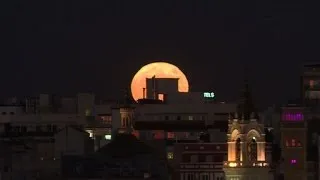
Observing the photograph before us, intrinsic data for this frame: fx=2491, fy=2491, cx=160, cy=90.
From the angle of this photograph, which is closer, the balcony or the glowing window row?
the balcony

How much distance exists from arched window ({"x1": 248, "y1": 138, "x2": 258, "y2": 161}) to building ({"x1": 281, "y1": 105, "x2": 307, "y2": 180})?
16.4 meters

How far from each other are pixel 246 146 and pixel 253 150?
1.01ft

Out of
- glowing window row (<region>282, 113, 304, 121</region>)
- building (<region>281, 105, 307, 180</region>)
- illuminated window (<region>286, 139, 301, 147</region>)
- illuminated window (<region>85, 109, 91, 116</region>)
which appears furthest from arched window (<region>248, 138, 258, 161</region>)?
illuminated window (<region>85, 109, 91, 116</region>)

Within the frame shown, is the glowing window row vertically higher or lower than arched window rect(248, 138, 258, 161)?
higher

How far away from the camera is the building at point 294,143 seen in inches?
4439

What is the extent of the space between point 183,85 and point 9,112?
1148 cm

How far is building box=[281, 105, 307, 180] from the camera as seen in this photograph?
11275 cm

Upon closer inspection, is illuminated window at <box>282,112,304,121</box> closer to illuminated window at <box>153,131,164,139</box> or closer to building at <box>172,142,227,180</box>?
building at <box>172,142,227,180</box>

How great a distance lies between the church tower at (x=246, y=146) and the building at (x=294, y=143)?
15.5m

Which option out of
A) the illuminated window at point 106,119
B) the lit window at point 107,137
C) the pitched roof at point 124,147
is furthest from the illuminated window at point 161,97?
the pitched roof at point 124,147

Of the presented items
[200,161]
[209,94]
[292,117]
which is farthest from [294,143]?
[209,94]

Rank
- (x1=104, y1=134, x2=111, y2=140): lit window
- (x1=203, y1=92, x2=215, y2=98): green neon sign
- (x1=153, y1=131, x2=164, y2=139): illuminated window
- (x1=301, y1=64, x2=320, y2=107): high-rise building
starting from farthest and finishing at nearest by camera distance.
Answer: (x1=203, y1=92, x2=215, y2=98): green neon sign < (x1=104, y1=134, x2=111, y2=140): lit window < (x1=301, y1=64, x2=320, y2=107): high-rise building < (x1=153, y1=131, x2=164, y2=139): illuminated window

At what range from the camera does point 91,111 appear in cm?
14775

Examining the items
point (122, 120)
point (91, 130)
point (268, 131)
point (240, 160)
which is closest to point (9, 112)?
point (91, 130)
